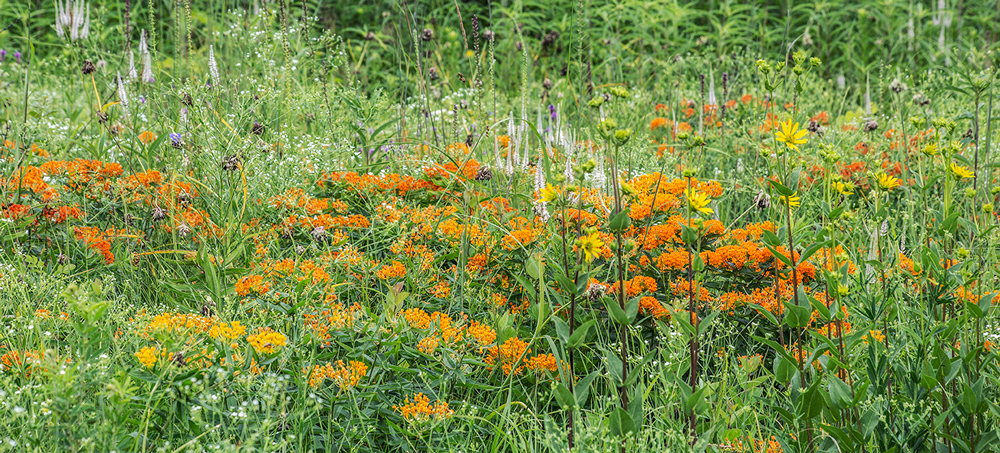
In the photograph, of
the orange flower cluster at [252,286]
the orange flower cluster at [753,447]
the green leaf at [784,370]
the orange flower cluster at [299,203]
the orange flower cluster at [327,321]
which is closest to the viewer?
the green leaf at [784,370]

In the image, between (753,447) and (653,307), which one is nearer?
(753,447)

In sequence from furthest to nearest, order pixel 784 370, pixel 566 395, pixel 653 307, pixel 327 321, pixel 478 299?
1. pixel 478 299
2. pixel 653 307
3. pixel 327 321
4. pixel 784 370
5. pixel 566 395

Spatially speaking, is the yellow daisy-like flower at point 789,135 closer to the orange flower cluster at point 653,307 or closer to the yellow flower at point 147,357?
the orange flower cluster at point 653,307

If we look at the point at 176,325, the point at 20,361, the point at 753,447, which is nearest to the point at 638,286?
the point at 753,447

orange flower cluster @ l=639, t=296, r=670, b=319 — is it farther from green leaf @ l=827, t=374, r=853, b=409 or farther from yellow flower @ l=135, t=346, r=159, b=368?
yellow flower @ l=135, t=346, r=159, b=368

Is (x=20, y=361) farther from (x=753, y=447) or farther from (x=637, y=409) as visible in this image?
(x=753, y=447)

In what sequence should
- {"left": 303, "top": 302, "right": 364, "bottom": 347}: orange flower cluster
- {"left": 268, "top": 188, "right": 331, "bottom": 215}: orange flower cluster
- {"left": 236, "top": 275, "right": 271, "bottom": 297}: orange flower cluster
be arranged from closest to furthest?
{"left": 303, "top": 302, "right": 364, "bottom": 347}: orange flower cluster, {"left": 236, "top": 275, "right": 271, "bottom": 297}: orange flower cluster, {"left": 268, "top": 188, "right": 331, "bottom": 215}: orange flower cluster

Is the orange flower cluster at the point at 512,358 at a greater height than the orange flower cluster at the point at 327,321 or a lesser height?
lesser

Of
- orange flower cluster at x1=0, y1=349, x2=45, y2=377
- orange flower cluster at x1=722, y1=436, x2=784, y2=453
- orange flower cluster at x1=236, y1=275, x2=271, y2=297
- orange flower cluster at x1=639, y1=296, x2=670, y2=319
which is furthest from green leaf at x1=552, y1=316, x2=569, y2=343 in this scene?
orange flower cluster at x1=0, y1=349, x2=45, y2=377

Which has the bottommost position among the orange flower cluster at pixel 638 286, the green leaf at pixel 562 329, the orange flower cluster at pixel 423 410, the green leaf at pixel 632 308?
the orange flower cluster at pixel 423 410

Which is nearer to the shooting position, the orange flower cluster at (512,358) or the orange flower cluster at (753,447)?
the orange flower cluster at (753,447)

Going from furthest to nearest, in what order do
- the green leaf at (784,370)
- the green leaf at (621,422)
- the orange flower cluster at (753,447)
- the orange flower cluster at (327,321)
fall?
the orange flower cluster at (327,321) → the orange flower cluster at (753,447) → the green leaf at (784,370) → the green leaf at (621,422)

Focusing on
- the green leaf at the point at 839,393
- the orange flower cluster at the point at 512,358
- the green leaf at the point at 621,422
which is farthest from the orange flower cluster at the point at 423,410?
the green leaf at the point at 839,393

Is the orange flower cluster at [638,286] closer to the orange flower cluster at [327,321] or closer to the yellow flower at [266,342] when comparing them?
the orange flower cluster at [327,321]
